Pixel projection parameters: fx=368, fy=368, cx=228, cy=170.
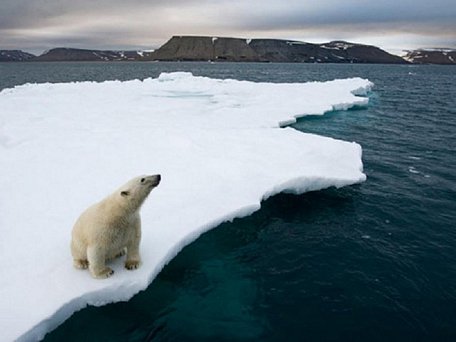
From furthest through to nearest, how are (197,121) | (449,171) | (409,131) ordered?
(409,131) → (197,121) → (449,171)

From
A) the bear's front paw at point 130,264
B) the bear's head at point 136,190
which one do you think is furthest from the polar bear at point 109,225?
the bear's front paw at point 130,264

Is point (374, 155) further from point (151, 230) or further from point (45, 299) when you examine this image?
point (45, 299)

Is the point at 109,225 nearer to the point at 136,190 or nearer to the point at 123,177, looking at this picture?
the point at 136,190

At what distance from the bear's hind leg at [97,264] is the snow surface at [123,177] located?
98 millimetres

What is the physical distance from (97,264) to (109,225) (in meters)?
0.59

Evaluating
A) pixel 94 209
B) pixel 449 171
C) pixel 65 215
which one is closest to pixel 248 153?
pixel 65 215

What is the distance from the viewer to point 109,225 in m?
5.02

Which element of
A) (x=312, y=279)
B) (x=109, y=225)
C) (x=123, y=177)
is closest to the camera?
(x=109, y=225)

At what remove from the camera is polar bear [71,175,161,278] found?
501 cm

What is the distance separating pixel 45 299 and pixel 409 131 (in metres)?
20.2

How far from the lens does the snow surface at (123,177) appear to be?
16.9ft

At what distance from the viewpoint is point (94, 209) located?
17.1 ft

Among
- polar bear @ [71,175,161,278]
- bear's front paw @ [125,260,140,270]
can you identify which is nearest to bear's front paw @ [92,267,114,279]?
polar bear @ [71,175,161,278]

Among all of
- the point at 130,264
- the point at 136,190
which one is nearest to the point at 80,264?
the point at 130,264
